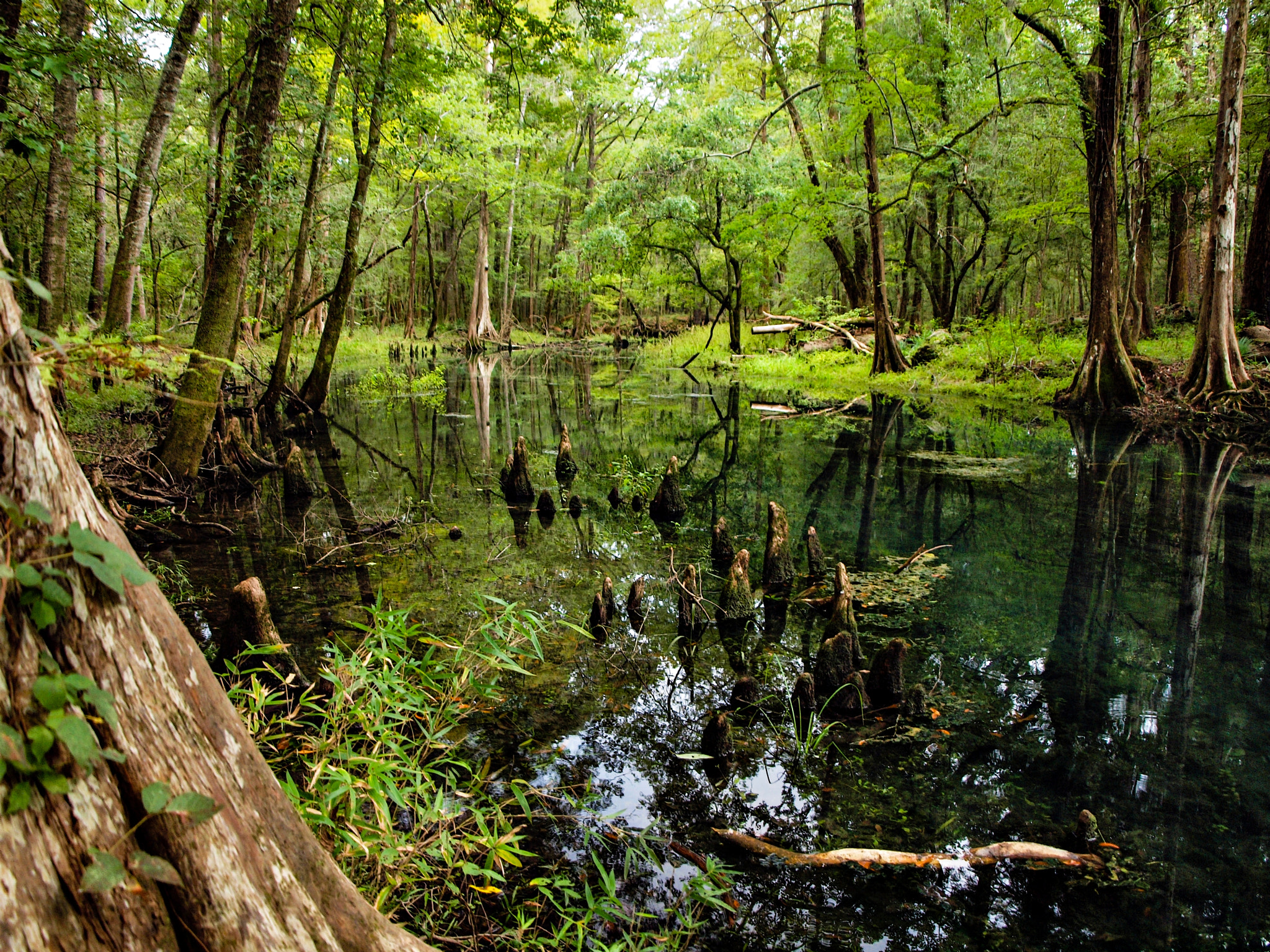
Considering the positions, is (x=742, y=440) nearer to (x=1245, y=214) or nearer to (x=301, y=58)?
(x=301, y=58)

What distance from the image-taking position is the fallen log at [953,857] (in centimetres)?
295

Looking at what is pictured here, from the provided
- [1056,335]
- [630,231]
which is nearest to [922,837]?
[1056,335]

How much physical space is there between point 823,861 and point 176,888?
8.40 feet

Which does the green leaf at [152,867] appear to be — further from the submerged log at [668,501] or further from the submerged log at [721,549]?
the submerged log at [668,501]

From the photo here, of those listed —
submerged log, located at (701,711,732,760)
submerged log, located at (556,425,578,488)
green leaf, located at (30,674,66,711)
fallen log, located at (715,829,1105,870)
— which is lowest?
fallen log, located at (715,829,1105,870)

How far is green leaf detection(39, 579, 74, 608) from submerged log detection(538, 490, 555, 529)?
21.8 feet

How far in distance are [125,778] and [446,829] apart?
1955mm

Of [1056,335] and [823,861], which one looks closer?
[823,861]

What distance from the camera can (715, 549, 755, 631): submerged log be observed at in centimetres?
534

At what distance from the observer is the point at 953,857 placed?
300 cm

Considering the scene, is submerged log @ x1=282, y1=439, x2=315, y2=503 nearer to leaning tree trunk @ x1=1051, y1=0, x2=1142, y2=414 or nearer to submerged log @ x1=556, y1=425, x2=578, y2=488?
submerged log @ x1=556, y1=425, x2=578, y2=488

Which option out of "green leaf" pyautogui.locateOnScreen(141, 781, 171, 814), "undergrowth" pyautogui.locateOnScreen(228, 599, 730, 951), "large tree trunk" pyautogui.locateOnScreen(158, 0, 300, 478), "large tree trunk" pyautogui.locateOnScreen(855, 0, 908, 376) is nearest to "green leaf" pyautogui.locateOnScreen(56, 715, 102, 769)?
"green leaf" pyautogui.locateOnScreen(141, 781, 171, 814)

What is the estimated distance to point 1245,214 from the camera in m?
23.7

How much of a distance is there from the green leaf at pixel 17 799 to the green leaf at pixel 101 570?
1.03 ft
